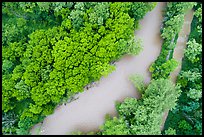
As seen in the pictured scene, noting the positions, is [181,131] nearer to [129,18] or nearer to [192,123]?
[192,123]

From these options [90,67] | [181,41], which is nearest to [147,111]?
[90,67]

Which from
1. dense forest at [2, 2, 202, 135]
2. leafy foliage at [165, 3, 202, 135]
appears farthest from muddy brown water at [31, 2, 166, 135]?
leafy foliage at [165, 3, 202, 135]

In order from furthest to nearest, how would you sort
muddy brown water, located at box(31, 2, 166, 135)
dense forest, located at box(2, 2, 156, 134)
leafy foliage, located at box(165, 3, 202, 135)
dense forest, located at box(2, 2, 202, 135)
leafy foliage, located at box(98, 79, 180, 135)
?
muddy brown water, located at box(31, 2, 166, 135) < leafy foliage, located at box(165, 3, 202, 135) < dense forest, located at box(2, 2, 156, 134) < dense forest, located at box(2, 2, 202, 135) < leafy foliage, located at box(98, 79, 180, 135)

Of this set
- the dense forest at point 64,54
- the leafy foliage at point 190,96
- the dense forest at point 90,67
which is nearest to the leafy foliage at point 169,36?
the dense forest at point 90,67

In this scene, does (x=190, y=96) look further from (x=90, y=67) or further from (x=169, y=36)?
(x=90, y=67)

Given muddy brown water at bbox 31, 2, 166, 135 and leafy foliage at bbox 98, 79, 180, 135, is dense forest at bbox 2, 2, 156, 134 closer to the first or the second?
muddy brown water at bbox 31, 2, 166, 135

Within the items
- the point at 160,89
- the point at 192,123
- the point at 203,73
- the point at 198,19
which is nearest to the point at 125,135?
the point at 160,89
